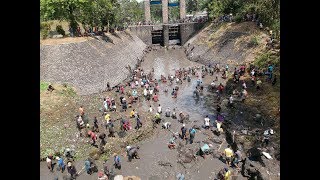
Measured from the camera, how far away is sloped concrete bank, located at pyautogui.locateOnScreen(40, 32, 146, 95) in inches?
1433

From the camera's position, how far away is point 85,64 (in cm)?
4056

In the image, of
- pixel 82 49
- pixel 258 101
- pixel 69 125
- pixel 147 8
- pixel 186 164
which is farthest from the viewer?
pixel 147 8

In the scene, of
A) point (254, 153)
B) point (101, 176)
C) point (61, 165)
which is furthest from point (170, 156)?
point (61, 165)

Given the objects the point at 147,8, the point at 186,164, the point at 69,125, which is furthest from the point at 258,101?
the point at 147,8

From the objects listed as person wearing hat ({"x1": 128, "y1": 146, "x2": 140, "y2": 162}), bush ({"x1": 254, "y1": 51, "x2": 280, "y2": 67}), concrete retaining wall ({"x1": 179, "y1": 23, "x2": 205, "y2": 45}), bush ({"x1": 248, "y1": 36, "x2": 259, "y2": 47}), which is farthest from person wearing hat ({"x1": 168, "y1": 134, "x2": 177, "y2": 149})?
concrete retaining wall ({"x1": 179, "y1": 23, "x2": 205, "y2": 45})

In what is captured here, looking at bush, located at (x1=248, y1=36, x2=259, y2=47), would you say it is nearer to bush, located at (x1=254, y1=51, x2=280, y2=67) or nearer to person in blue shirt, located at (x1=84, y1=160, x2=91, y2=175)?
bush, located at (x1=254, y1=51, x2=280, y2=67)

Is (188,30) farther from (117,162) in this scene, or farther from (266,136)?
(117,162)

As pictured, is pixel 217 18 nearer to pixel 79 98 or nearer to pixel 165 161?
pixel 79 98

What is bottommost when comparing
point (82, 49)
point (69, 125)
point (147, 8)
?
point (69, 125)

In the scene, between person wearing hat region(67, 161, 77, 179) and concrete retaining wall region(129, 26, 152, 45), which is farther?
concrete retaining wall region(129, 26, 152, 45)

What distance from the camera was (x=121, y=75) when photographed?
4409 centimetres

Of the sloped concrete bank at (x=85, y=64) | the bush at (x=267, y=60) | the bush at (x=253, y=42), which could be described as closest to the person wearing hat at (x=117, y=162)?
the sloped concrete bank at (x=85, y=64)
